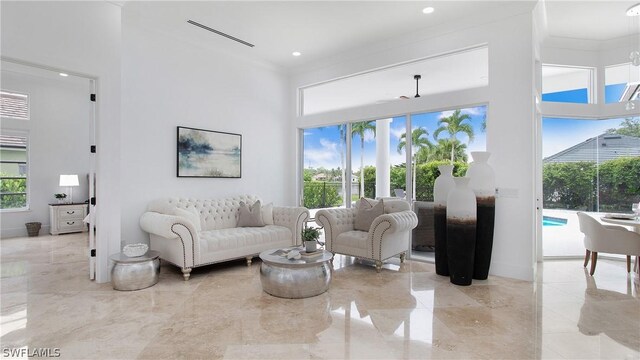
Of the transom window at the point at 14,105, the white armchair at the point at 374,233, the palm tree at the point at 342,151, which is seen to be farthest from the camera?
the transom window at the point at 14,105

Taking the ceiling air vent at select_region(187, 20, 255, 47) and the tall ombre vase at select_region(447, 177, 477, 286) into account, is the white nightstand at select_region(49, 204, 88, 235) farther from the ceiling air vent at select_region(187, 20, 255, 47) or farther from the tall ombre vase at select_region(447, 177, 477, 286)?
the tall ombre vase at select_region(447, 177, 477, 286)

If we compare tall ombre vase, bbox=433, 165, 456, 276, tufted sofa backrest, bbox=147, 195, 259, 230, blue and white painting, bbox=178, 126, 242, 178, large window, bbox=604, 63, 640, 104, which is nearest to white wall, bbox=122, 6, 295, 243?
blue and white painting, bbox=178, 126, 242, 178

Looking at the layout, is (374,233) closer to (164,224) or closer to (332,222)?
(332,222)

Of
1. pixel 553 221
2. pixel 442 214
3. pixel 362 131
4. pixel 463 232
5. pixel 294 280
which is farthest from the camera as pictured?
pixel 362 131

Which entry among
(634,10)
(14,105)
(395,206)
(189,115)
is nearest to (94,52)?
(189,115)

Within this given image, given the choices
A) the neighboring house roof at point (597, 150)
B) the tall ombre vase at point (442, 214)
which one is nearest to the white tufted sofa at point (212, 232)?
the tall ombre vase at point (442, 214)

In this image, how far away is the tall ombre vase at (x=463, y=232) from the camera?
149 inches

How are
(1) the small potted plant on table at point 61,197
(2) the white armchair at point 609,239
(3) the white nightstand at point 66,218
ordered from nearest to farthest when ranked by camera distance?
(2) the white armchair at point 609,239 < (3) the white nightstand at point 66,218 < (1) the small potted plant on table at point 61,197

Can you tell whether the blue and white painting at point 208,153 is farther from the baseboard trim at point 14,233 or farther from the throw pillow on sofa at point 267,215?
the baseboard trim at point 14,233

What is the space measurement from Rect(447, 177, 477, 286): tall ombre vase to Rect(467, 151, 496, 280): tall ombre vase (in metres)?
0.19

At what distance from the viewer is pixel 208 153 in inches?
213

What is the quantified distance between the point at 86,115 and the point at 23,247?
141 inches

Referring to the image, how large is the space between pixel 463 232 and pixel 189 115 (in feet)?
14.5

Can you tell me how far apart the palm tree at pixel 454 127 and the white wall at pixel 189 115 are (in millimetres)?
3061
